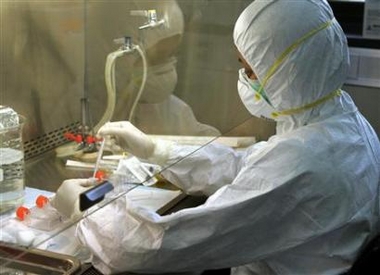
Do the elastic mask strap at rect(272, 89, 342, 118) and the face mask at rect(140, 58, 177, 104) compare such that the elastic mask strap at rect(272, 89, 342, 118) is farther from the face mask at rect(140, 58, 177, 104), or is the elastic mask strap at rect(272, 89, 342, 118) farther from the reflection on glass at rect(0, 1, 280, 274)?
the face mask at rect(140, 58, 177, 104)

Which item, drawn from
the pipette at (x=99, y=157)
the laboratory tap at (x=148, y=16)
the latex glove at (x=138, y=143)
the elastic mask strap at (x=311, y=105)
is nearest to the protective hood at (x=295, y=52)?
the elastic mask strap at (x=311, y=105)

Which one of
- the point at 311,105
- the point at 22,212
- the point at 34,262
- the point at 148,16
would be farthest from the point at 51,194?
the point at 148,16

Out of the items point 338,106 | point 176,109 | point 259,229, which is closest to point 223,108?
point 176,109

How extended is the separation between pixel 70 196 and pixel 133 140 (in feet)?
1.46

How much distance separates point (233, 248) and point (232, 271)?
8.9 inches

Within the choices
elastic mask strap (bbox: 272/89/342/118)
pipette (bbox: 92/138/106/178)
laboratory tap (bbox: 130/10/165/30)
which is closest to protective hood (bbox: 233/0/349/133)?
elastic mask strap (bbox: 272/89/342/118)

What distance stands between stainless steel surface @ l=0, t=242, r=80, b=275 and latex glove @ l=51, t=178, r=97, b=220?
4.2 inches

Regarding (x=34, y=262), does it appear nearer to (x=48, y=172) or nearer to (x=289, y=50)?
(x=48, y=172)

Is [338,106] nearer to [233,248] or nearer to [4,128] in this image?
[233,248]

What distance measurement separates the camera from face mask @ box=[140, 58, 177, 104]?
2.10 metres

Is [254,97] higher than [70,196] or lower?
higher

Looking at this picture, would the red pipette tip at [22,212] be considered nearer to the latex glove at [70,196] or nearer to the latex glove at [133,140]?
the latex glove at [70,196]

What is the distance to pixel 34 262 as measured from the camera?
1287 millimetres

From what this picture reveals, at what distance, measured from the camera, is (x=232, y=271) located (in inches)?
60.9
